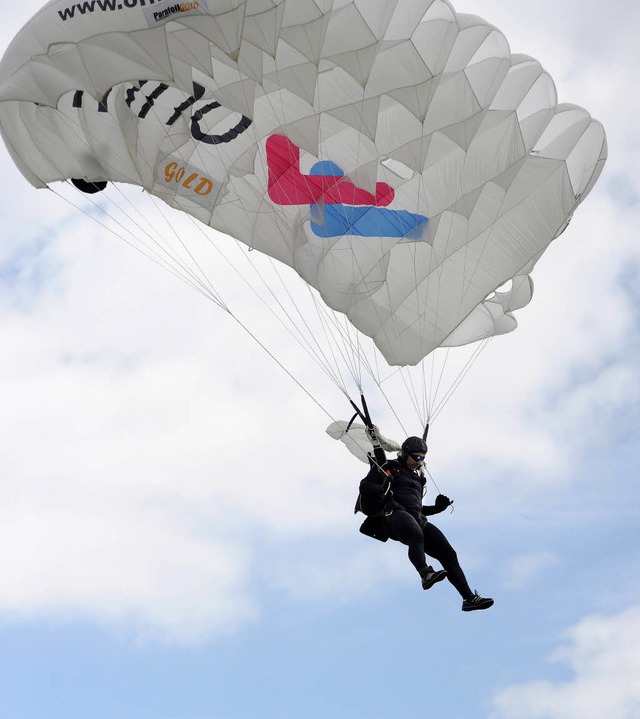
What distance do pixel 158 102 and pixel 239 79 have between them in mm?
1184

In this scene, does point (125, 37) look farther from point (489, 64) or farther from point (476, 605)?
point (476, 605)

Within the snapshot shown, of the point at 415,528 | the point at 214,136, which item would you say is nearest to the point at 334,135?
the point at 214,136

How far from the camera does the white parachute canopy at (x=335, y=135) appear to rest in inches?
493

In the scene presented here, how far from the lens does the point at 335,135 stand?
1389 cm

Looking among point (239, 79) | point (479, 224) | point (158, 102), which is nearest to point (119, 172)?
point (158, 102)

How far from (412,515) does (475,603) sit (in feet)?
3.64

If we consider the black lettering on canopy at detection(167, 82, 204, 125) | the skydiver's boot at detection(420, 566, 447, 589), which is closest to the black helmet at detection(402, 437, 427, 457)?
the skydiver's boot at detection(420, 566, 447, 589)

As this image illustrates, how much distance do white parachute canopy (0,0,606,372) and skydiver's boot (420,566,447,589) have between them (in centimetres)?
386

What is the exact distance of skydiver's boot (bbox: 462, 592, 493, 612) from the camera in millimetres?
12180

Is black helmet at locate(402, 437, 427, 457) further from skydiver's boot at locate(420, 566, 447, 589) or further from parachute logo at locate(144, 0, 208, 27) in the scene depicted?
parachute logo at locate(144, 0, 208, 27)

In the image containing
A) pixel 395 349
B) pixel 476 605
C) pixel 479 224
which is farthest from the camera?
pixel 395 349

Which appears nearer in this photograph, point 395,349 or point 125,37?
point 125,37

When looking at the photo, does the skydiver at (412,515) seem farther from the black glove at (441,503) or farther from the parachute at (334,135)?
the parachute at (334,135)

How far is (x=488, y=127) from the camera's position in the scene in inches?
539
